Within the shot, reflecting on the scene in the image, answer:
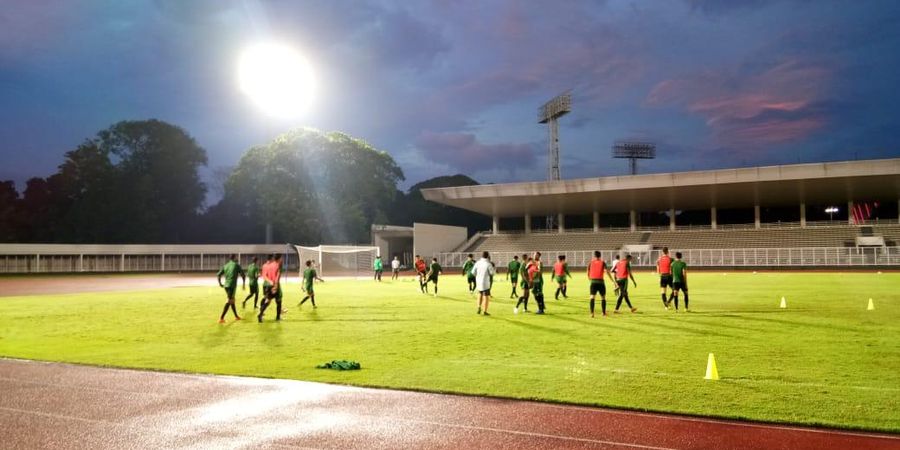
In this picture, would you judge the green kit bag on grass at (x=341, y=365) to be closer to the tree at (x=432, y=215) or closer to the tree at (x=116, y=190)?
the tree at (x=116, y=190)

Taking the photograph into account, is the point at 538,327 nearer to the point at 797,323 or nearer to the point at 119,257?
the point at 797,323

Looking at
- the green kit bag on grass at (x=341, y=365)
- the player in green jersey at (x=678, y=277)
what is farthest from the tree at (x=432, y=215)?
the green kit bag on grass at (x=341, y=365)

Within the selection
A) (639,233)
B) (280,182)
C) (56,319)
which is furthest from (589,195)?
(56,319)

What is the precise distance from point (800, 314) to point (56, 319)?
21727 mm

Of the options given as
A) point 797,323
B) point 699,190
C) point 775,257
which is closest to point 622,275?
point 797,323

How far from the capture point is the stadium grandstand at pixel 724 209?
48438 millimetres

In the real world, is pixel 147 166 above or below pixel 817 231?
above

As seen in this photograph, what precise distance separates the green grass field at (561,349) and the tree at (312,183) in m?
39.5

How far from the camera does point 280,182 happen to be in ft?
197

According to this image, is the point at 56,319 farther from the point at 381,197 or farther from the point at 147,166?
the point at 147,166

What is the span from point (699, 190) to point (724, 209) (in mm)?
20542

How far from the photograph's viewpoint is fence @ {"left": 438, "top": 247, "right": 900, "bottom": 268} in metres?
45.1

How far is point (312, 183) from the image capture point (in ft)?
199

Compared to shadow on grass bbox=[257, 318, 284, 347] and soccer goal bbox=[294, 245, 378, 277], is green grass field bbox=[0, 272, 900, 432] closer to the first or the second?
shadow on grass bbox=[257, 318, 284, 347]
